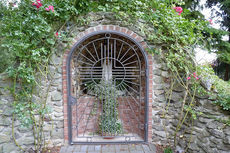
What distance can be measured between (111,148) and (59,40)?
6.72 feet

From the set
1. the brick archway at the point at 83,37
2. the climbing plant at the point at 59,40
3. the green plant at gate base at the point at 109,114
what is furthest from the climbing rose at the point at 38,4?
the green plant at gate base at the point at 109,114

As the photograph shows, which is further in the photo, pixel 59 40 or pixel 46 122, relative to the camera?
pixel 46 122

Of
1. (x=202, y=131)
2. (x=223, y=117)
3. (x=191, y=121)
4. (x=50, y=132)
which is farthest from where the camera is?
(x=50, y=132)

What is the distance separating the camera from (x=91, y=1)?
85.4 inches

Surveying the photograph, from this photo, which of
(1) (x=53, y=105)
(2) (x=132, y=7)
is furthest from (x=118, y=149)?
(2) (x=132, y=7)

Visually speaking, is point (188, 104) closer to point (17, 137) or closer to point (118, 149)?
point (118, 149)

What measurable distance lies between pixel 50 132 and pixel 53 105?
0.47 metres

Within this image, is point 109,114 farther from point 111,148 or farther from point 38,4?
point 38,4

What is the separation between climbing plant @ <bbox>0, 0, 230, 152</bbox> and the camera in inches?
74.3

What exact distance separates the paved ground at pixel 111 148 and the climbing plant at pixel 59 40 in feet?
1.75

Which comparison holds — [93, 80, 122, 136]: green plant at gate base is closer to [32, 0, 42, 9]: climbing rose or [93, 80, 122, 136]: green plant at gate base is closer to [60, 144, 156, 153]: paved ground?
[60, 144, 156, 153]: paved ground

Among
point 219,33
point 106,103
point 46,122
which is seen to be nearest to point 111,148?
point 106,103

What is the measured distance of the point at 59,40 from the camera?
2.15m

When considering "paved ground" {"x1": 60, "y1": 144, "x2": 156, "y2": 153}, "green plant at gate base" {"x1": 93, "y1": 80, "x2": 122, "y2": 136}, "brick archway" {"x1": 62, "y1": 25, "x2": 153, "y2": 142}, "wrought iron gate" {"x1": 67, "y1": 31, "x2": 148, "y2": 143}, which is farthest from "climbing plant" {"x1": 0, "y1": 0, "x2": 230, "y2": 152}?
"green plant at gate base" {"x1": 93, "y1": 80, "x2": 122, "y2": 136}
